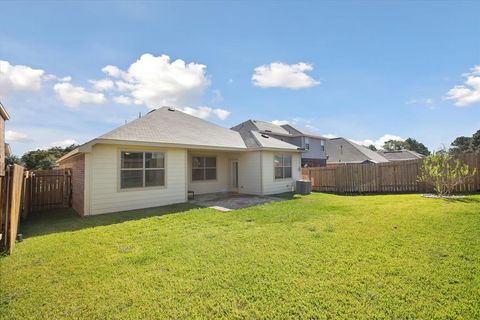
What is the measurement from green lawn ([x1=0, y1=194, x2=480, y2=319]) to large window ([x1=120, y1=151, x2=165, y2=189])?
9.21ft

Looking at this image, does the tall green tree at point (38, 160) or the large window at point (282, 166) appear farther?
the tall green tree at point (38, 160)

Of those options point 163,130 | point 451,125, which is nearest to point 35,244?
point 163,130

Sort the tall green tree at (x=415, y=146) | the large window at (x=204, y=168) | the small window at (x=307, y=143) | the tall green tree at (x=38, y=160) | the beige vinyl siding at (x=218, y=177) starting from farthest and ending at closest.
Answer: the tall green tree at (x=415, y=146) → the small window at (x=307, y=143) → the tall green tree at (x=38, y=160) → the large window at (x=204, y=168) → the beige vinyl siding at (x=218, y=177)

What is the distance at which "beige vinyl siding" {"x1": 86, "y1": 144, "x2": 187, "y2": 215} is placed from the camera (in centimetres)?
858

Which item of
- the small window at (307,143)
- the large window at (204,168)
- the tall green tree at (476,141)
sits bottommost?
the large window at (204,168)

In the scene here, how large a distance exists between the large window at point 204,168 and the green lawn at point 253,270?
7.19m

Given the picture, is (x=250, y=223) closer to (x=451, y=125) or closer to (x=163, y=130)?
(x=163, y=130)

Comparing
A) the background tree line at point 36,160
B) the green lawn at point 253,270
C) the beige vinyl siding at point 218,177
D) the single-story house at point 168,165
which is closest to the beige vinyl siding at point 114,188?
the single-story house at point 168,165

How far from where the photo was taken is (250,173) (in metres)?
13.9

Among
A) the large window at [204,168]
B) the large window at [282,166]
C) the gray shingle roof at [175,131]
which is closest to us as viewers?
the gray shingle roof at [175,131]

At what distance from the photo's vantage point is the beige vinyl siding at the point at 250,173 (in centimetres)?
1340

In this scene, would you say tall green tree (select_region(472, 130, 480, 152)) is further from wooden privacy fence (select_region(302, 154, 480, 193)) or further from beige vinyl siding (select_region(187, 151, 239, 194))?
beige vinyl siding (select_region(187, 151, 239, 194))

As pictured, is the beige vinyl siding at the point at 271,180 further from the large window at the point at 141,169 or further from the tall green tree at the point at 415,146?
the tall green tree at the point at 415,146

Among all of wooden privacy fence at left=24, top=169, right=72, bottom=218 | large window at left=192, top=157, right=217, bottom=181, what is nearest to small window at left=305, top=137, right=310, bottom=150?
large window at left=192, top=157, right=217, bottom=181
